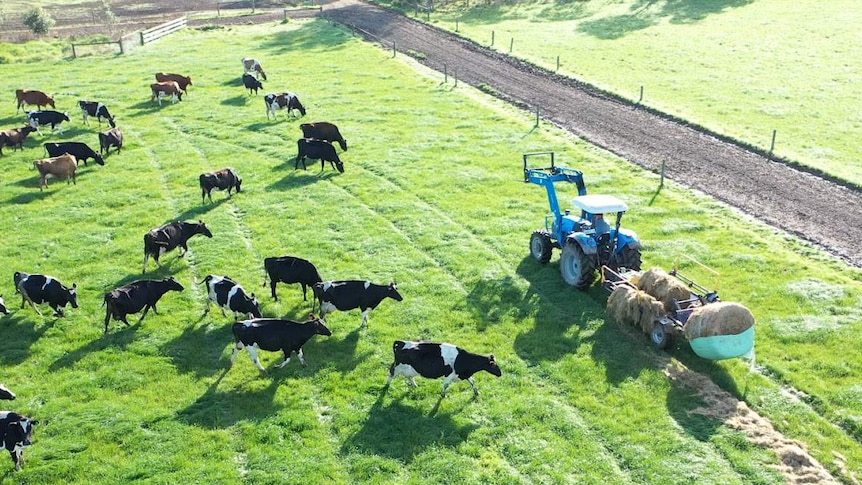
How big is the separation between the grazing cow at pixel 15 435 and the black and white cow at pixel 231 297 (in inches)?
234

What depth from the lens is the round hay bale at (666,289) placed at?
18609mm

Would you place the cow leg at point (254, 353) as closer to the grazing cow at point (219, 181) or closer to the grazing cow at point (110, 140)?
the grazing cow at point (219, 181)

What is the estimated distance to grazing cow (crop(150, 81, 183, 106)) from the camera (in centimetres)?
4088

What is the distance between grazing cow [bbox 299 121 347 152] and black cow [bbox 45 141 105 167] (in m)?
8.86

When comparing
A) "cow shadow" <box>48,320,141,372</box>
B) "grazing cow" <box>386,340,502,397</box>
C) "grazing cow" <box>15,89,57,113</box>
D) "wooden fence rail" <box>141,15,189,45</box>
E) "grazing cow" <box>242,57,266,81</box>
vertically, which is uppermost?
"wooden fence rail" <box>141,15,189,45</box>

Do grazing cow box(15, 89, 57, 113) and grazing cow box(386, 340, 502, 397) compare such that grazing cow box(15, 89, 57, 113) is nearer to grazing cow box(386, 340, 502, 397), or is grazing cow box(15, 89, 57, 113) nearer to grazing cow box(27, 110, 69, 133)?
grazing cow box(27, 110, 69, 133)

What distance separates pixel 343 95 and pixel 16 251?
22.1 m

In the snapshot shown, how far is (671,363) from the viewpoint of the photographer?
1781 cm

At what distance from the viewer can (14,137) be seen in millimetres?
33562

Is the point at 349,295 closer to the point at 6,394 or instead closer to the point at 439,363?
the point at 439,363

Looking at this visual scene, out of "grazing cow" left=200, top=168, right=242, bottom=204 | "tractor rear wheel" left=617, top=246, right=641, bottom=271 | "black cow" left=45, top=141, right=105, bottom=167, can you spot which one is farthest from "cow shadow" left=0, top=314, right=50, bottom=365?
"tractor rear wheel" left=617, top=246, right=641, bottom=271

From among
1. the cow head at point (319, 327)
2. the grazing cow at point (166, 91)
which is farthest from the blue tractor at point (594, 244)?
the grazing cow at point (166, 91)

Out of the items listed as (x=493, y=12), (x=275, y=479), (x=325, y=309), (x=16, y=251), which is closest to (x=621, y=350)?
(x=325, y=309)

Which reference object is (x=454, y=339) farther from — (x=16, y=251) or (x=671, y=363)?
(x=16, y=251)
